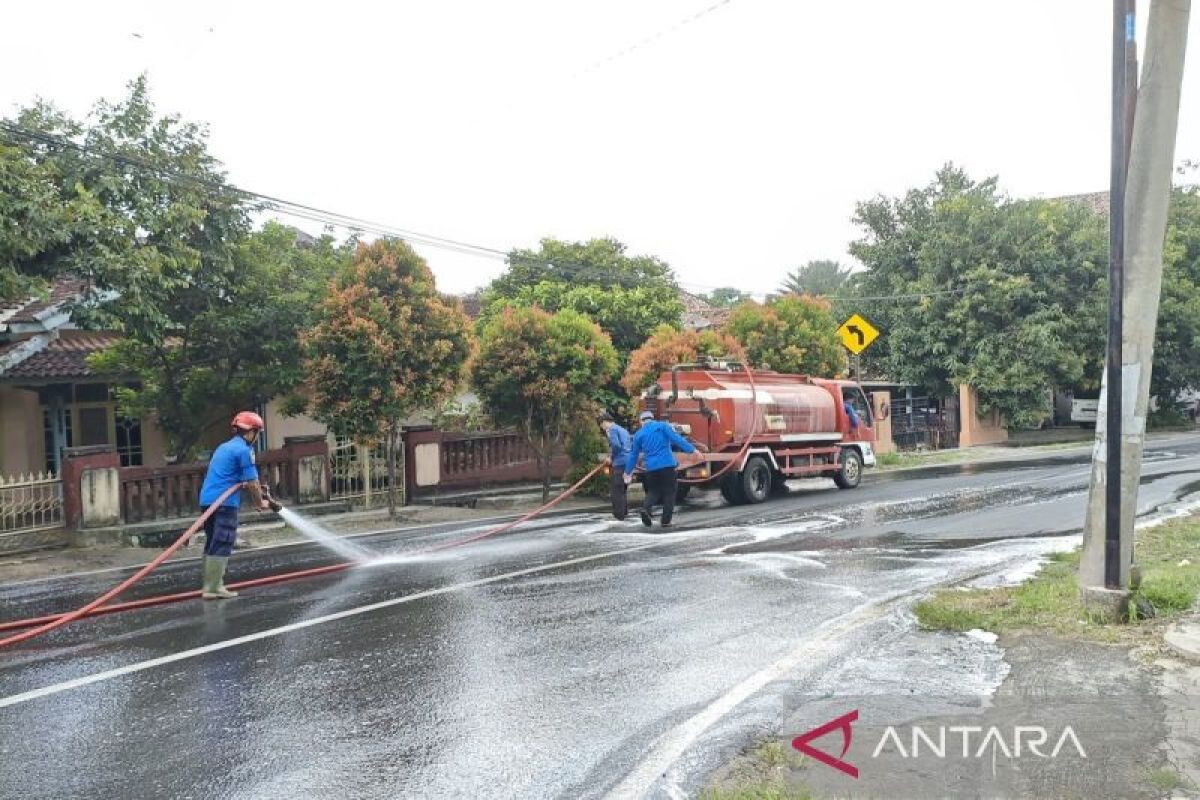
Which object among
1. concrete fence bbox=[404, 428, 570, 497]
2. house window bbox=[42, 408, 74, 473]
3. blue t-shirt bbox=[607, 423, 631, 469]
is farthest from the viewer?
house window bbox=[42, 408, 74, 473]

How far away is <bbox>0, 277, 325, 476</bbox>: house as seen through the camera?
50.9ft

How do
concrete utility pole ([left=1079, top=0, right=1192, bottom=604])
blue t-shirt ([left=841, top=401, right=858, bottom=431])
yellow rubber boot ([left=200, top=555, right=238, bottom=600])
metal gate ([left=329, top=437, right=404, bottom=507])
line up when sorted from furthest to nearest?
blue t-shirt ([left=841, top=401, right=858, bottom=431]) < metal gate ([left=329, top=437, right=404, bottom=507]) < yellow rubber boot ([left=200, top=555, right=238, bottom=600]) < concrete utility pole ([left=1079, top=0, right=1192, bottom=604])

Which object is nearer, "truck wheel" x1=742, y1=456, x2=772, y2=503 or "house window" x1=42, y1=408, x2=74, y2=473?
"truck wheel" x1=742, y1=456, x2=772, y2=503

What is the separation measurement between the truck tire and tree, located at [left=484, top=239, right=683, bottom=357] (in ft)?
20.7

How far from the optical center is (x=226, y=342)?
16.9 m

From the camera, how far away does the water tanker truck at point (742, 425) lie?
57.4 ft

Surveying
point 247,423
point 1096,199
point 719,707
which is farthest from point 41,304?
point 1096,199

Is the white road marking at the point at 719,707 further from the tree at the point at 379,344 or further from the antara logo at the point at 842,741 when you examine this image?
the tree at the point at 379,344

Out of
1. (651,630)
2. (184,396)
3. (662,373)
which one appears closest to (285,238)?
(184,396)

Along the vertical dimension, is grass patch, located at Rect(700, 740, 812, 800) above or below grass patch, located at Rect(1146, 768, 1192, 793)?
above

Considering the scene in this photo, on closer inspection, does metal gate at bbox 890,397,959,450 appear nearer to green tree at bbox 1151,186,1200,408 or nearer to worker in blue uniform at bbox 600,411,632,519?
green tree at bbox 1151,186,1200,408

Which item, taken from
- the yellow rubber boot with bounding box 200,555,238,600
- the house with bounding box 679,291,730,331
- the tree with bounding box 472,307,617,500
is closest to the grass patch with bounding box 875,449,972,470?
the house with bounding box 679,291,730,331

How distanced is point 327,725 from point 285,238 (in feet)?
47.1

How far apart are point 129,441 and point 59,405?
251 cm
